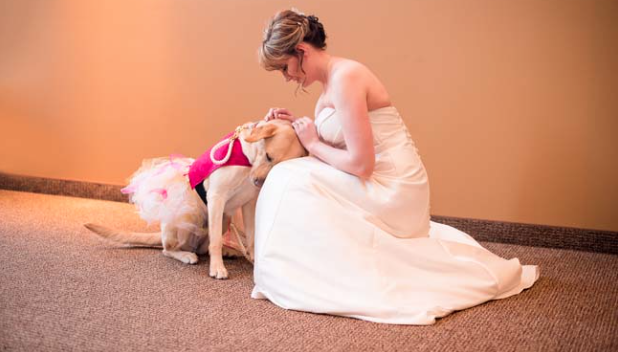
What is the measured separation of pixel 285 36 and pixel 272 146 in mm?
485

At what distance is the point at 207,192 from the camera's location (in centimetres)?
291

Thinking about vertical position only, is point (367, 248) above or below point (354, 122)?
below

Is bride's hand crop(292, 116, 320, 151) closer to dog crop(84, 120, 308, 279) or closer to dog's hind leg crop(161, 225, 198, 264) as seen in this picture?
dog crop(84, 120, 308, 279)

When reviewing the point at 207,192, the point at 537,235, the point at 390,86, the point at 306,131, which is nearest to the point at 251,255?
the point at 207,192

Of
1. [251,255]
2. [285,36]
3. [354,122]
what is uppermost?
[285,36]

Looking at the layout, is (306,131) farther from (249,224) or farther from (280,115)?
(249,224)

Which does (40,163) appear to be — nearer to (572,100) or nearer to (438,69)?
(438,69)

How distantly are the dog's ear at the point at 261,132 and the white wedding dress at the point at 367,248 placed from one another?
0.16 m

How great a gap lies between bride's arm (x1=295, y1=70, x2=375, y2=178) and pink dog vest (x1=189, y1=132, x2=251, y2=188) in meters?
0.54

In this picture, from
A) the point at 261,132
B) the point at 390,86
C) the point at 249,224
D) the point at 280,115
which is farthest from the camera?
the point at 390,86

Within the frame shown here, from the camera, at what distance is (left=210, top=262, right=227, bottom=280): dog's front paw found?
2.80m

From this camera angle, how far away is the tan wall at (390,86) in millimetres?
3658

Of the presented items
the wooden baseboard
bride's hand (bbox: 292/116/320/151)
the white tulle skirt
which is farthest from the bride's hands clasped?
the wooden baseboard

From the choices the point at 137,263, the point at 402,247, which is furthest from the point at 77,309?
the point at 402,247
